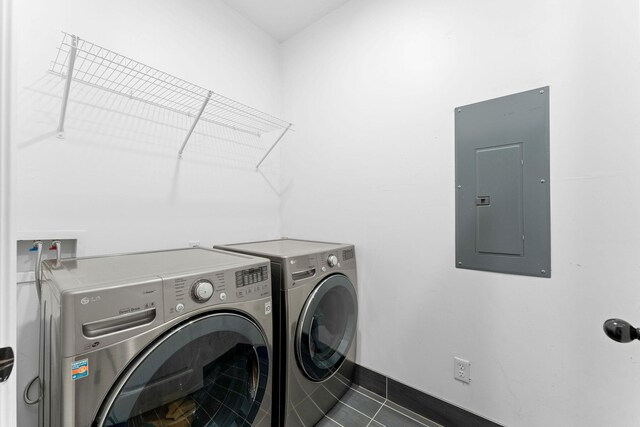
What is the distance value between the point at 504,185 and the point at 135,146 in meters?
1.86

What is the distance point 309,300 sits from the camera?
4.36 feet

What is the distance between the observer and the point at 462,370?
1.36 m

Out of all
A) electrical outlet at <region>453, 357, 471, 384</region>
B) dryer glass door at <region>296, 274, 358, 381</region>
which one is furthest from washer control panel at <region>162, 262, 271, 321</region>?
electrical outlet at <region>453, 357, 471, 384</region>

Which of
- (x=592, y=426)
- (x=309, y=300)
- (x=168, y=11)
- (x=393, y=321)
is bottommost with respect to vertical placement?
(x=592, y=426)

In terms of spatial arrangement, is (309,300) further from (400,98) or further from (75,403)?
(400,98)

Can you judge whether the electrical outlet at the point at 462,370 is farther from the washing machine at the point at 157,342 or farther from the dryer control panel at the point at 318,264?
the washing machine at the point at 157,342

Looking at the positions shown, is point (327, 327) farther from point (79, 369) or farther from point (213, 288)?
point (79, 369)

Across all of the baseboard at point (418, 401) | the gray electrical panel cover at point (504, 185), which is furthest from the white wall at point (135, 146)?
the gray electrical panel cover at point (504, 185)

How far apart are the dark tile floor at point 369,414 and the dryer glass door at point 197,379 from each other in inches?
22.3

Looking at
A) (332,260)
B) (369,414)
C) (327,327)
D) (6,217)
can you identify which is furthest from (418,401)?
(6,217)

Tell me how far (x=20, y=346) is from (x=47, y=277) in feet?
1.51

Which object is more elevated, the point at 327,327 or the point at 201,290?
the point at 201,290

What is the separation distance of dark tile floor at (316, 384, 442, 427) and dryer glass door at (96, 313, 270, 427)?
57 centimetres

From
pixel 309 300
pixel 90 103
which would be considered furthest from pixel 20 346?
pixel 309 300
